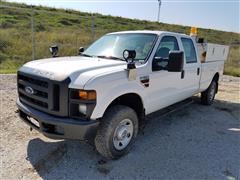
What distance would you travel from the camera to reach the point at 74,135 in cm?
337

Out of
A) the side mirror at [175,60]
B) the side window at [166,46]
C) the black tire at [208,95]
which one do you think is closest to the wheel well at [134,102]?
the side mirror at [175,60]

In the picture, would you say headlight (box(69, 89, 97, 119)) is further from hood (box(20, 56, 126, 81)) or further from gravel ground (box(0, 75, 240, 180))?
gravel ground (box(0, 75, 240, 180))

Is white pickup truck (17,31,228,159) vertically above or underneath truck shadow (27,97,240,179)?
above

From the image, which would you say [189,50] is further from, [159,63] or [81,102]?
[81,102]

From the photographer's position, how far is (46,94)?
355 centimetres

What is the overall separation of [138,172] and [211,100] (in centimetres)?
460

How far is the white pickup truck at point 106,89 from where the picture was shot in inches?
133

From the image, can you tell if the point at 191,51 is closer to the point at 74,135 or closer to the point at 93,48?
the point at 93,48

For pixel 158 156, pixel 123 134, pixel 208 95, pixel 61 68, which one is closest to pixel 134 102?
pixel 123 134

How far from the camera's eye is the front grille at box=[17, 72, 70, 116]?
3379 millimetres

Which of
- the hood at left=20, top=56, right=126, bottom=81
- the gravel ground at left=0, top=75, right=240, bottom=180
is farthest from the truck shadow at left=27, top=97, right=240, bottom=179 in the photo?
the hood at left=20, top=56, right=126, bottom=81

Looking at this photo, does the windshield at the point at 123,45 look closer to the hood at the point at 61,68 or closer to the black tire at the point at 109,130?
the hood at the point at 61,68

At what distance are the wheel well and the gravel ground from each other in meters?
0.55

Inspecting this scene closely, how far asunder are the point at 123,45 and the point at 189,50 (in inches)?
71.8
